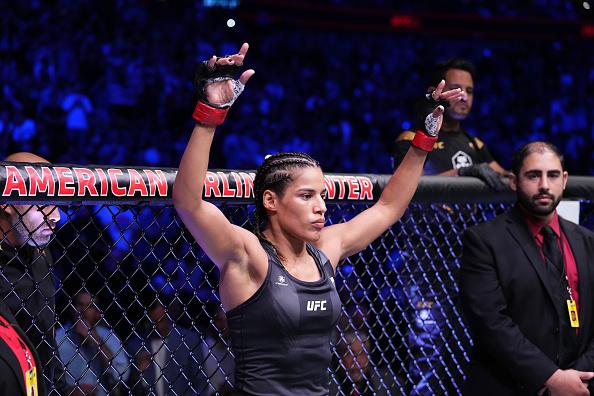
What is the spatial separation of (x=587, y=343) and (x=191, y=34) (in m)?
6.64

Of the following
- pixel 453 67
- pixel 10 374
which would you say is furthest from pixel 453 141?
pixel 10 374

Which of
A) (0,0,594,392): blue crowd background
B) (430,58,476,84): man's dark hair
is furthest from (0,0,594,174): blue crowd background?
(430,58,476,84): man's dark hair

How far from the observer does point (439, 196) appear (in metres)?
2.79

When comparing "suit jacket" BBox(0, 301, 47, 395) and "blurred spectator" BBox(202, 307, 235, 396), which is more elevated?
"blurred spectator" BBox(202, 307, 235, 396)

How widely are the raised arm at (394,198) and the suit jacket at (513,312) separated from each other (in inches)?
18.6

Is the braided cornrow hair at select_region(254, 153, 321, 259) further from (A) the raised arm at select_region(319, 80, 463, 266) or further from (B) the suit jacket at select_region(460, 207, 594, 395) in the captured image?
(B) the suit jacket at select_region(460, 207, 594, 395)

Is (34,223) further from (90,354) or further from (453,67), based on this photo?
(453,67)

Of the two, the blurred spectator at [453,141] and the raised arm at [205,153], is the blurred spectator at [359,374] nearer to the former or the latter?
the blurred spectator at [453,141]

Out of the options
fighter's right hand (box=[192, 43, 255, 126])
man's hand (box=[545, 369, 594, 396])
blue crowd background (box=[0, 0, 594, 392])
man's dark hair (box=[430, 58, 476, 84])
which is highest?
blue crowd background (box=[0, 0, 594, 392])

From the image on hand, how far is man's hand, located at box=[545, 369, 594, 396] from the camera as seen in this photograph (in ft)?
8.84

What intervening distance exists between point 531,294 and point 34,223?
1.66 meters

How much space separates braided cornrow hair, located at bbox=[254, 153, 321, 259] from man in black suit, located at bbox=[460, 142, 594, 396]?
0.96 meters

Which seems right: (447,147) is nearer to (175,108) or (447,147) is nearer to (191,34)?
(175,108)

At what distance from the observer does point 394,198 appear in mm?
2531
